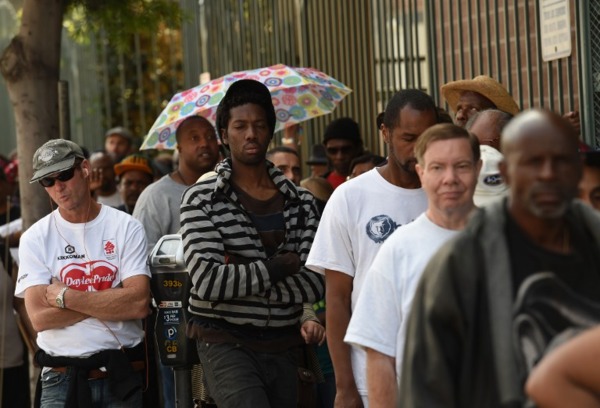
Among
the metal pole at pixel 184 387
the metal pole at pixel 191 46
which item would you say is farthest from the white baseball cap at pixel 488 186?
the metal pole at pixel 191 46

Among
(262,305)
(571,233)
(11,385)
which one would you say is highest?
(571,233)

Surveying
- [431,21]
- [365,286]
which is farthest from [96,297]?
[431,21]

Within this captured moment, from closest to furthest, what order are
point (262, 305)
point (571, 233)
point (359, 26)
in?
point (571, 233) → point (262, 305) → point (359, 26)

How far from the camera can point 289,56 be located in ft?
42.4

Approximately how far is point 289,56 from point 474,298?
31.2 feet

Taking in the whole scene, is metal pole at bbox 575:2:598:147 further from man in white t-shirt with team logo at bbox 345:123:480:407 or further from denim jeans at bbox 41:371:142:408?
denim jeans at bbox 41:371:142:408

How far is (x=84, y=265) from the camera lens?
23.7 ft

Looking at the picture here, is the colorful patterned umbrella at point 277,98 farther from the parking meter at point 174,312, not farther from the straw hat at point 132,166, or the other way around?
the parking meter at point 174,312

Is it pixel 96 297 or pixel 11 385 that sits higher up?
pixel 96 297

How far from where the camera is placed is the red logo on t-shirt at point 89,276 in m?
7.20

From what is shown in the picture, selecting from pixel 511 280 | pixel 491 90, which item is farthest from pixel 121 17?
pixel 511 280

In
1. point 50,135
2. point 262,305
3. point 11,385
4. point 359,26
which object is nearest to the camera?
point 262,305

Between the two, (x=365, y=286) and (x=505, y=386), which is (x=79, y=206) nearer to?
(x=365, y=286)

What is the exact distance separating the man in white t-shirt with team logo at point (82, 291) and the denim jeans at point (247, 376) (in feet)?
2.34
